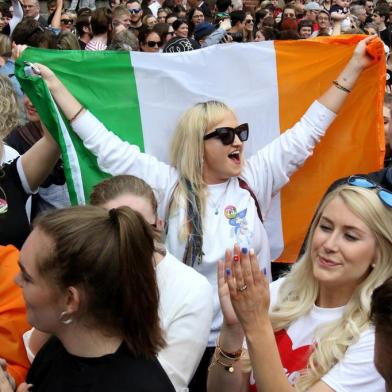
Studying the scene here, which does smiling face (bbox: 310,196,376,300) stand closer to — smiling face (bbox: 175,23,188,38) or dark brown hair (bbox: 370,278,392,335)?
dark brown hair (bbox: 370,278,392,335)

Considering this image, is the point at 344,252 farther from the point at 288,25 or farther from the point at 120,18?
the point at 288,25

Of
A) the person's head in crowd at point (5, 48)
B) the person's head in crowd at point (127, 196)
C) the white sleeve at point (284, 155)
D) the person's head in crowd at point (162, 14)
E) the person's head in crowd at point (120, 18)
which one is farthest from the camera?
the person's head in crowd at point (162, 14)

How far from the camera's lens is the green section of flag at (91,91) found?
12.1ft

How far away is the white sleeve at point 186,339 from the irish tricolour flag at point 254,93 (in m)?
1.57

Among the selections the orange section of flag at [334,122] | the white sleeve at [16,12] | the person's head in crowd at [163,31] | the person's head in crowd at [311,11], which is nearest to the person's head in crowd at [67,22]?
the white sleeve at [16,12]

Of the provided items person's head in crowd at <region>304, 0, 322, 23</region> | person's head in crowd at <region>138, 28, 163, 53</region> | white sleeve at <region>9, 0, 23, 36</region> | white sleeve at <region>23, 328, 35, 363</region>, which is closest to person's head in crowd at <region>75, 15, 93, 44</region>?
person's head in crowd at <region>138, 28, 163, 53</region>

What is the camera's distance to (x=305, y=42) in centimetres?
411

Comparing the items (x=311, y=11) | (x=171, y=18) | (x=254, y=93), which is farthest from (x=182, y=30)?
(x=254, y=93)

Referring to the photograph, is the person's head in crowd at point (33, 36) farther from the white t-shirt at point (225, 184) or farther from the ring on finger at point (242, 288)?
the ring on finger at point (242, 288)

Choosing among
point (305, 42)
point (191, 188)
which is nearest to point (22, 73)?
point (191, 188)

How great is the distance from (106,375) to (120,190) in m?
1.04

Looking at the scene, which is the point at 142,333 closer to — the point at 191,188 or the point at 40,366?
the point at 40,366

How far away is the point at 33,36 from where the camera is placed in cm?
576

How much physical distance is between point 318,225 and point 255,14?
10.0 meters
